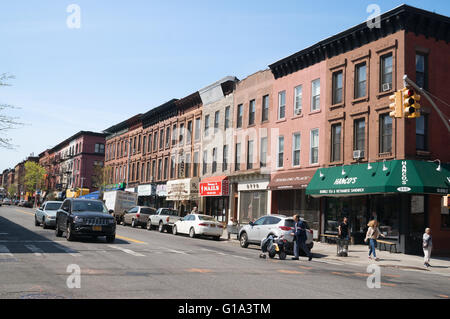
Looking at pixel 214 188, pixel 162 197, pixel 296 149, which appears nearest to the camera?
pixel 296 149

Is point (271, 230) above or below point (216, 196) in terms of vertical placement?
below

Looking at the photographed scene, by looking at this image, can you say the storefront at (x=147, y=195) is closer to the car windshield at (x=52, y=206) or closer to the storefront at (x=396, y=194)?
the car windshield at (x=52, y=206)

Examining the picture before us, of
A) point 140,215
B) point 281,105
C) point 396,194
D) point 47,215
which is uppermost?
point 281,105

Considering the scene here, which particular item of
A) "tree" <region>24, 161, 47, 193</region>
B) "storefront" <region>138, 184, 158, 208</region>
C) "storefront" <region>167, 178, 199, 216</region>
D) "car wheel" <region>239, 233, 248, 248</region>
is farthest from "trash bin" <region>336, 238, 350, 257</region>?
"tree" <region>24, 161, 47, 193</region>

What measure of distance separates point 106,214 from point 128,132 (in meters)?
44.0

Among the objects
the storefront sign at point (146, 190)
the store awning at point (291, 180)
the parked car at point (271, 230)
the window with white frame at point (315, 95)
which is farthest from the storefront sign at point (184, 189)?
the parked car at point (271, 230)

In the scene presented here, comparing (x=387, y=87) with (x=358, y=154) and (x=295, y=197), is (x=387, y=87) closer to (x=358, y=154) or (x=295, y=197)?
(x=358, y=154)

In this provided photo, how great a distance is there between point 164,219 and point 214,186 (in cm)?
803

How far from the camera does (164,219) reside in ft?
108

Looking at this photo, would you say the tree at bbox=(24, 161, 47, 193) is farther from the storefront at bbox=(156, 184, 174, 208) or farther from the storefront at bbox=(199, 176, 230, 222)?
the storefront at bbox=(199, 176, 230, 222)

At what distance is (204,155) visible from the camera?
142 feet

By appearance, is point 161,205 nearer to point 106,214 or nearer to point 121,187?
point 121,187

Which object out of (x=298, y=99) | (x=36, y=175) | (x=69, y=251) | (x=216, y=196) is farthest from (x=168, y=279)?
(x=36, y=175)
